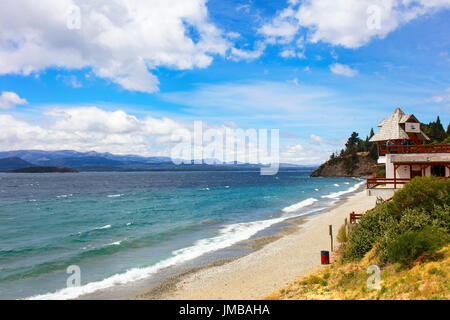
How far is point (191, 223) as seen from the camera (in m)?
38.5

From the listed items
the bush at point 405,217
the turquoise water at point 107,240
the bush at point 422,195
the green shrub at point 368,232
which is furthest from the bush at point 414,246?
the turquoise water at point 107,240

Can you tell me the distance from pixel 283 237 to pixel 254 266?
30.9 ft

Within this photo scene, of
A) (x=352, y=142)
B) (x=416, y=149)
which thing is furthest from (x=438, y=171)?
(x=352, y=142)

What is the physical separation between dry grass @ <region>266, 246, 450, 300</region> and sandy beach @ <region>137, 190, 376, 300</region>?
1.89 m

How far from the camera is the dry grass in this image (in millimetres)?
10391

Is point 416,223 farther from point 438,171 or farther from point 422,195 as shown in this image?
point 438,171

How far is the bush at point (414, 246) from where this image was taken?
500 inches

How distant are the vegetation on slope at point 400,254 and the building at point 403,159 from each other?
2913 mm

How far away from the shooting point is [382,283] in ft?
38.6

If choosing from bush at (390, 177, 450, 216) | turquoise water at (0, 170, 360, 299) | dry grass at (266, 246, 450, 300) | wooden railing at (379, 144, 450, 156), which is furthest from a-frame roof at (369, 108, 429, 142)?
turquoise water at (0, 170, 360, 299)

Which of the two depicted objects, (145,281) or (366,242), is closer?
(366,242)

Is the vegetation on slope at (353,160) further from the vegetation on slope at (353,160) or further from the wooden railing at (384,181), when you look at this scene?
the wooden railing at (384,181)
